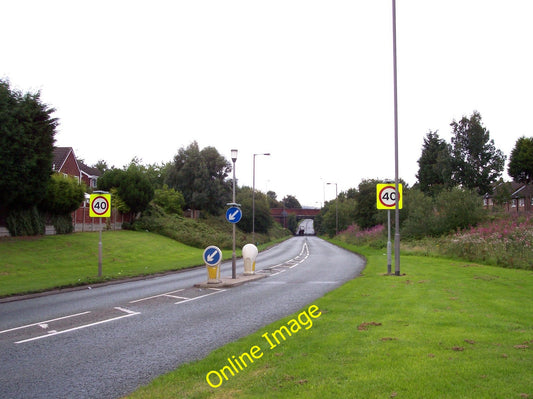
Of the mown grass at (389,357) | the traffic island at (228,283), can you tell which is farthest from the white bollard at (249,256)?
the mown grass at (389,357)

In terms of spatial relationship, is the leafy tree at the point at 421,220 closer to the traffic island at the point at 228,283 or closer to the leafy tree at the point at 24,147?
the traffic island at the point at 228,283

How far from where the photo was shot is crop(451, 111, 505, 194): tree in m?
51.9

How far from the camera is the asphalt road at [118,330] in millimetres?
6047

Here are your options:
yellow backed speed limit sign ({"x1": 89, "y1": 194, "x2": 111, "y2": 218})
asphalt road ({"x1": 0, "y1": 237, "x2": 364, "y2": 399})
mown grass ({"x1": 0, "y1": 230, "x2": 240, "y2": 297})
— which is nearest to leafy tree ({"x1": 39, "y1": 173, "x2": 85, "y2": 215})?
mown grass ({"x1": 0, "y1": 230, "x2": 240, "y2": 297})

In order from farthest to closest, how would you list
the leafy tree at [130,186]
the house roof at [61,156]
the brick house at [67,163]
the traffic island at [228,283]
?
the brick house at [67,163] < the house roof at [61,156] < the leafy tree at [130,186] < the traffic island at [228,283]

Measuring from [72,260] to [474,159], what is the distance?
144 feet

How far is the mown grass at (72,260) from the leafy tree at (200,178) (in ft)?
84.4

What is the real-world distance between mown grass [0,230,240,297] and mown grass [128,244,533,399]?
10.9 meters

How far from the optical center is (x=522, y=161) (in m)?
62.8

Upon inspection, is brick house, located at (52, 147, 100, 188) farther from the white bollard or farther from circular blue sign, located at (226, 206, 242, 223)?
circular blue sign, located at (226, 206, 242, 223)

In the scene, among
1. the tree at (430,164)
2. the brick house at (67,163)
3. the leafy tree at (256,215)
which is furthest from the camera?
the leafy tree at (256,215)

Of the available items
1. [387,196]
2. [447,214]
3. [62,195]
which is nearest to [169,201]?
[62,195]

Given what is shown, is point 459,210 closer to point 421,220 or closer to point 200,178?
point 421,220

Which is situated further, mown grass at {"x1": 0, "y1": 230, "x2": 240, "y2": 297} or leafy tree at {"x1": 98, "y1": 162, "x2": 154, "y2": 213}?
leafy tree at {"x1": 98, "y1": 162, "x2": 154, "y2": 213}
